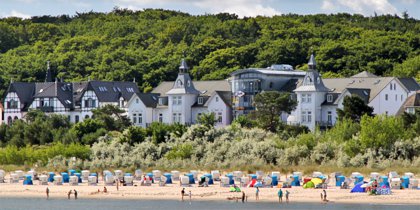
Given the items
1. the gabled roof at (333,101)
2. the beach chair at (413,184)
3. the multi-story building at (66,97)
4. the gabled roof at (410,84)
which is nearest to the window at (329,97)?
the gabled roof at (333,101)

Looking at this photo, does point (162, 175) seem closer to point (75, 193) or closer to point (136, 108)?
point (75, 193)

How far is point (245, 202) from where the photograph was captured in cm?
5159

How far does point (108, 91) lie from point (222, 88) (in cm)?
1335

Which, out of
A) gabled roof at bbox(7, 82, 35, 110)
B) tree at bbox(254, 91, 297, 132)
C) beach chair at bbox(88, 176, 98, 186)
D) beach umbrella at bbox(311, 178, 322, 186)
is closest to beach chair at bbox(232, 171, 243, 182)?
beach umbrella at bbox(311, 178, 322, 186)

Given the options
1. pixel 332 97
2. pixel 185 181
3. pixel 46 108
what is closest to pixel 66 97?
pixel 46 108

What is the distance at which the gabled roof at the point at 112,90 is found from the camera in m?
97.6

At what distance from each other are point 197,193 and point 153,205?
3001mm

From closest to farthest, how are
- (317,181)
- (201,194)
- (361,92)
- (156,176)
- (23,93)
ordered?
(201,194) → (317,181) → (156,176) → (361,92) → (23,93)

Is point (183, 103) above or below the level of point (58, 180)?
above

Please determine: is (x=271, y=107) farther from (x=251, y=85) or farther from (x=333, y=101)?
(x=251, y=85)

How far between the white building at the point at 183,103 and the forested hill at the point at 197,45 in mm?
18224

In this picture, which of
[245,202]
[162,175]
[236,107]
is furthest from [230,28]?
[245,202]

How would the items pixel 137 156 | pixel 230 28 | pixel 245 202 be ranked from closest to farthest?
1. pixel 245 202
2. pixel 137 156
3. pixel 230 28

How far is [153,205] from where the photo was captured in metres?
51.9
